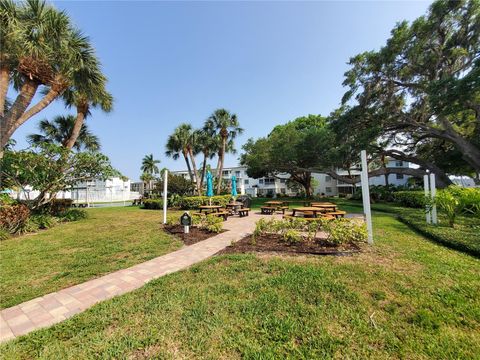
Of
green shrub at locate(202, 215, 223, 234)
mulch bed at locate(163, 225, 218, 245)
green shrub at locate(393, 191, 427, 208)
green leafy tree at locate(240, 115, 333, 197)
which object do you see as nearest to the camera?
mulch bed at locate(163, 225, 218, 245)

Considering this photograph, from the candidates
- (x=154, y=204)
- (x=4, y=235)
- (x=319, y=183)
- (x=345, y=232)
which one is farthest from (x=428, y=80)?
(x=319, y=183)

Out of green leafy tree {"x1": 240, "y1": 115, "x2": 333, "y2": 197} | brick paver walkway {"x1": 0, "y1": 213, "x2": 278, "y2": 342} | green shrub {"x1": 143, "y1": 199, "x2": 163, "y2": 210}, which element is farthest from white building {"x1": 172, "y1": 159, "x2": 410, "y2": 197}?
brick paver walkway {"x1": 0, "y1": 213, "x2": 278, "y2": 342}

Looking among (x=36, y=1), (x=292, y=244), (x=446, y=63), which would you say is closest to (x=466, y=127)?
(x=446, y=63)

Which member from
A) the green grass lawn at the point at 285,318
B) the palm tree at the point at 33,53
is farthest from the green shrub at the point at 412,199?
the palm tree at the point at 33,53

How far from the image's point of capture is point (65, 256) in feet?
16.9

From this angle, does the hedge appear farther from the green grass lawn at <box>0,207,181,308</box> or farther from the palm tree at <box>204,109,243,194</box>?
the palm tree at <box>204,109,243,194</box>

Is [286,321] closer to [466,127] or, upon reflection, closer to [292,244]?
[292,244]

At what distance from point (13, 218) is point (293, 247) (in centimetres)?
1020

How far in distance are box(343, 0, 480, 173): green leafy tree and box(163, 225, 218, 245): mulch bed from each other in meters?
14.9

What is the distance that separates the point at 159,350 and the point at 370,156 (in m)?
21.9

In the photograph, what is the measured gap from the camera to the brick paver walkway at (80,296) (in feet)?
8.48

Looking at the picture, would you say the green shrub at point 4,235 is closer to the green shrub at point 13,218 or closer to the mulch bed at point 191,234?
the green shrub at point 13,218

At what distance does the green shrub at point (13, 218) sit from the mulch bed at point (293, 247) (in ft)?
27.7

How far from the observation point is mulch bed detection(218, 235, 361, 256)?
4758mm
